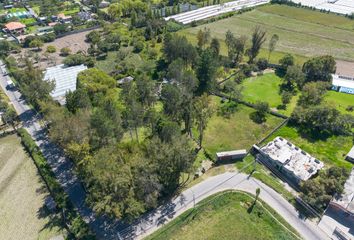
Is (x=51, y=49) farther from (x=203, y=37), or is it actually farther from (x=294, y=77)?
(x=294, y=77)

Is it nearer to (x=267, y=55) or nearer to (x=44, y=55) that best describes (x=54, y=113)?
(x=44, y=55)

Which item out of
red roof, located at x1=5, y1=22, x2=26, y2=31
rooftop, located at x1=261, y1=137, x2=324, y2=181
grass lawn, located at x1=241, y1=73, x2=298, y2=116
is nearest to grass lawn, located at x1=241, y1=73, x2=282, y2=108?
grass lawn, located at x1=241, y1=73, x2=298, y2=116

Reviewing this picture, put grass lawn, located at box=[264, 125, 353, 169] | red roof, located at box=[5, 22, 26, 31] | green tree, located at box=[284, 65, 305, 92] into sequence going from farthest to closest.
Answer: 1. red roof, located at box=[5, 22, 26, 31]
2. green tree, located at box=[284, 65, 305, 92]
3. grass lawn, located at box=[264, 125, 353, 169]

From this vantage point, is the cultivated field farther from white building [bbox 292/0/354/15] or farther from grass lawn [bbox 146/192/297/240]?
white building [bbox 292/0/354/15]

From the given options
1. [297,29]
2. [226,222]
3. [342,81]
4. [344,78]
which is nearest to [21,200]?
[226,222]

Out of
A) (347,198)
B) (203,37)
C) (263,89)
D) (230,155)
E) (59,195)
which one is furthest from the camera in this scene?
(203,37)

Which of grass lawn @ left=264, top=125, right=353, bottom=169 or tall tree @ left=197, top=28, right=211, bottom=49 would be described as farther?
tall tree @ left=197, top=28, right=211, bottom=49
